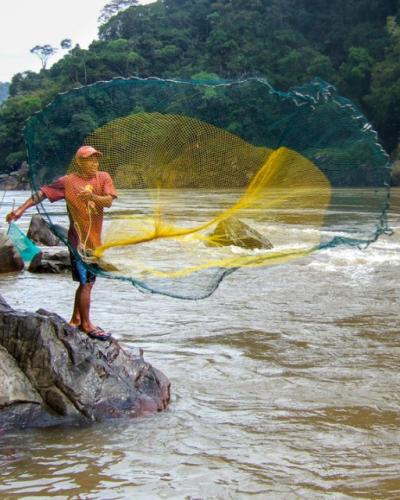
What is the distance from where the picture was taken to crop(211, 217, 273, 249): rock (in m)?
7.23

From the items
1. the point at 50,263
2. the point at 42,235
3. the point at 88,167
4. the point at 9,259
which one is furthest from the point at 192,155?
the point at 42,235

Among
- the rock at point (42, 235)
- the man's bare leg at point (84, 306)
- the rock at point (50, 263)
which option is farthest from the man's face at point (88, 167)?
the rock at point (42, 235)

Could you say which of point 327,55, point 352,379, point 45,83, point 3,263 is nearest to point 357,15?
point 327,55

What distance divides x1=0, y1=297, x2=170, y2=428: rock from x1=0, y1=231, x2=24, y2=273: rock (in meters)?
6.58

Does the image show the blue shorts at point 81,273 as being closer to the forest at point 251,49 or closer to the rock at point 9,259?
the rock at point 9,259

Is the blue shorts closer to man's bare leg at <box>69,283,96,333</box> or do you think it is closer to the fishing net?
man's bare leg at <box>69,283,96,333</box>

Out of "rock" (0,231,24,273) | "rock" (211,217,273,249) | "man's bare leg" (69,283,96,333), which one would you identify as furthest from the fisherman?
"rock" (0,231,24,273)

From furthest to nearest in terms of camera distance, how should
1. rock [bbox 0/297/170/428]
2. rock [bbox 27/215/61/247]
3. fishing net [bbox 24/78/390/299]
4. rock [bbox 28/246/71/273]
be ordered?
rock [bbox 27/215/61/247] → rock [bbox 28/246/71/273] → fishing net [bbox 24/78/390/299] → rock [bbox 0/297/170/428]

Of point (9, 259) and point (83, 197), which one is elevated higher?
point (83, 197)

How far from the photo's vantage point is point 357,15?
7375cm

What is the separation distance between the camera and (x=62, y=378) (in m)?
4.80

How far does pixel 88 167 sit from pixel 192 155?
1013mm

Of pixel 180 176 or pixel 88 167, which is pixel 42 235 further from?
pixel 88 167

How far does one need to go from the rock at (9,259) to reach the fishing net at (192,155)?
224 inches
